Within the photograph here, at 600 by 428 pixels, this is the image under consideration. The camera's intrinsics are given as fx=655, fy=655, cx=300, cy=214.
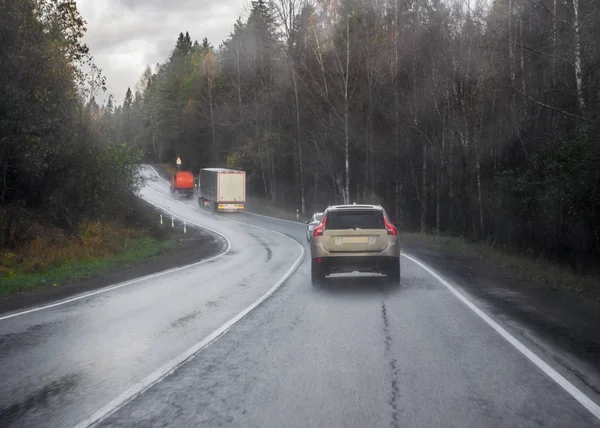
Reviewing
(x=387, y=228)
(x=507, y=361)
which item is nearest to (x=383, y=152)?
(x=387, y=228)

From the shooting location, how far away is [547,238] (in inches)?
1198

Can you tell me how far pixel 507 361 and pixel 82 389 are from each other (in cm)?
457

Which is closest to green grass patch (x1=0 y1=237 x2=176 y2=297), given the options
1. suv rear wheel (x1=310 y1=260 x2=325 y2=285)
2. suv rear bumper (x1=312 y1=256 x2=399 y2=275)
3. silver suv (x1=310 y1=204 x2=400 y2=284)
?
suv rear wheel (x1=310 y1=260 x2=325 y2=285)

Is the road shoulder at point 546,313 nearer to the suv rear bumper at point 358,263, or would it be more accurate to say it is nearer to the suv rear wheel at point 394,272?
the suv rear wheel at point 394,272

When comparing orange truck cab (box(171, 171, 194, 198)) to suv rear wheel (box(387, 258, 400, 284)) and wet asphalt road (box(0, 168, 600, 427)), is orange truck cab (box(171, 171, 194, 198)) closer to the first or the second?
suv rear wheel (box(387, 258, 400, 284))

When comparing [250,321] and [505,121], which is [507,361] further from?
[505,121]

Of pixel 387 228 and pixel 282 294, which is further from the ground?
pixel 387 228

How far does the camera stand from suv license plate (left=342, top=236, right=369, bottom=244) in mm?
14586

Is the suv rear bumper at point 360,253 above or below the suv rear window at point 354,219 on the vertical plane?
below

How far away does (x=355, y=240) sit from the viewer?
14.6 metres

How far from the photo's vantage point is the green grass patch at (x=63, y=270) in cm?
1668

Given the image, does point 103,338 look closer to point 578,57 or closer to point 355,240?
point 355,240

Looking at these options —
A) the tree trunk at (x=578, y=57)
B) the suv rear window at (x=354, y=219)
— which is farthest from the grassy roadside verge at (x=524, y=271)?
the tree trunk at (x=578, y=57)

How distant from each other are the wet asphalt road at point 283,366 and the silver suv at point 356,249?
108 cm
